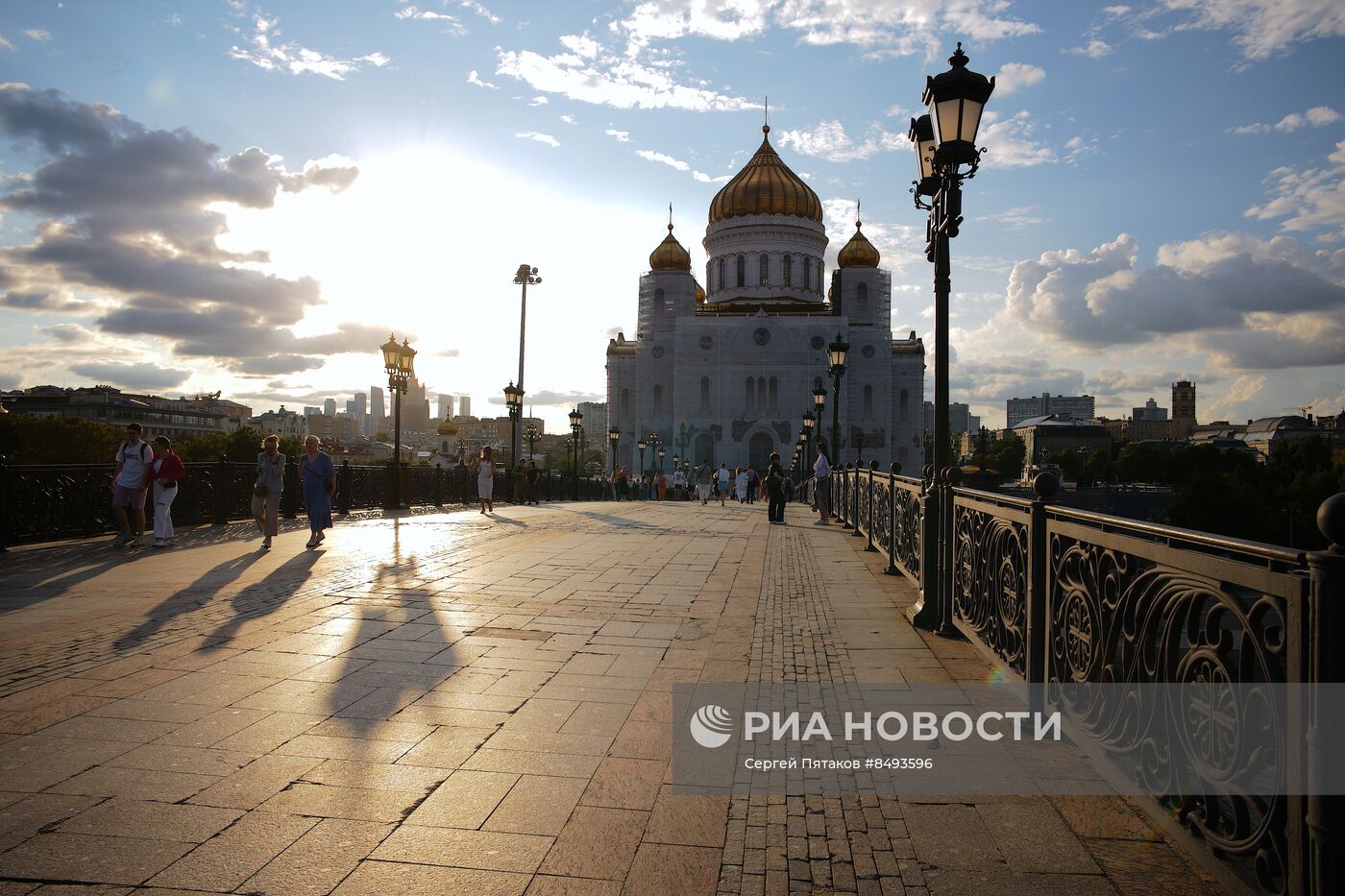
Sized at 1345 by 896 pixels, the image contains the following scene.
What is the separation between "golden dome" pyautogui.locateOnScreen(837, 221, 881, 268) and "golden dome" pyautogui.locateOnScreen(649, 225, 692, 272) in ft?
40.1

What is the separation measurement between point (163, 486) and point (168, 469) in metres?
0.25

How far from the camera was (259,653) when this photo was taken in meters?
5.53

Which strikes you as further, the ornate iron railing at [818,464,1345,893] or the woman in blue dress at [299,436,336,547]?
the woman in blue dress at [299,436,336,547]

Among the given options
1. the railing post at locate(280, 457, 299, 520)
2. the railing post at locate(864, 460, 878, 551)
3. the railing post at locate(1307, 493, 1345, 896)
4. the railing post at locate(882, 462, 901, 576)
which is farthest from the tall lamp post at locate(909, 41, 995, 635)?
the railing post at locate(280, 457, 299, 520)

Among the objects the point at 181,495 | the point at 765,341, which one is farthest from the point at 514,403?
the point at 765,341

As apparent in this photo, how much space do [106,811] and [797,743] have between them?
9.48 feet

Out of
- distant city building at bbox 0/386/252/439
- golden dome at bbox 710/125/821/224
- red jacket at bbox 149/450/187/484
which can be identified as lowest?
red jacket at bbox 149/450/187/484

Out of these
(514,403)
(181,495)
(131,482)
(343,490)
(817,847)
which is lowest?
(817,847)

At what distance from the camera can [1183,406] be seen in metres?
170

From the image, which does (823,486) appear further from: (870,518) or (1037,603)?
(1037,603)

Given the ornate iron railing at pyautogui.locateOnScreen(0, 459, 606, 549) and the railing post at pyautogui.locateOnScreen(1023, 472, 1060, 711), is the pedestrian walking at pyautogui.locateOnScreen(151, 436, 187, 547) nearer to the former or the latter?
the ornate iron railing at pyautogui.locateOnScreen(0, 459, 606, 549)

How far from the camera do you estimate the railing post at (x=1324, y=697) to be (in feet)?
6.91

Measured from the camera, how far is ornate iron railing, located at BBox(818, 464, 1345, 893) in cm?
217

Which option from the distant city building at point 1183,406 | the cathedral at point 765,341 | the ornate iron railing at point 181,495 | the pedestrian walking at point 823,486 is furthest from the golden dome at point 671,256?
the distant city building at point 1183,406
